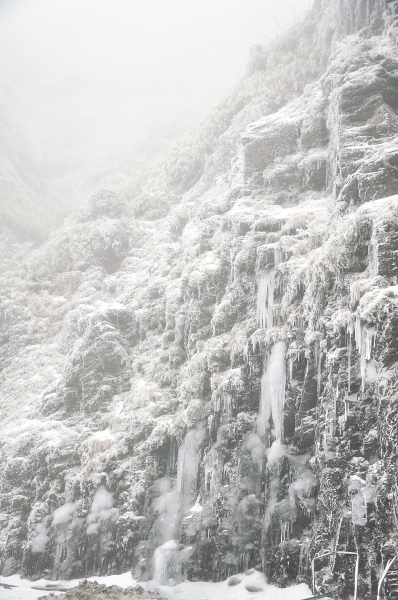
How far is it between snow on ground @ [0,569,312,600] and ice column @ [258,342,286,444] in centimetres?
484

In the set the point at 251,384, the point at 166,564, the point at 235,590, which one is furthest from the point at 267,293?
the point at 166,564

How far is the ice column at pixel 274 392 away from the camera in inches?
702

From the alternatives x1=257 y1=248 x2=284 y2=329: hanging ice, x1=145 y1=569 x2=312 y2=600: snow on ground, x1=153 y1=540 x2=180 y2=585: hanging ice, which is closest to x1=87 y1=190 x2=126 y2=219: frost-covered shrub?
x1=257 y1=248 x2=284 y2=329: hanging ice

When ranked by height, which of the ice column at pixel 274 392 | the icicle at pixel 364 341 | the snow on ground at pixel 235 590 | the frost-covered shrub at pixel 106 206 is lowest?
the snow on ground at pixel 235 590

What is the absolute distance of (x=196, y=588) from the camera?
16781mm

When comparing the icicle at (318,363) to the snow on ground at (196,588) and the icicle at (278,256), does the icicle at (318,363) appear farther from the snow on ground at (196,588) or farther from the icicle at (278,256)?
the snow on ground at (196,588)

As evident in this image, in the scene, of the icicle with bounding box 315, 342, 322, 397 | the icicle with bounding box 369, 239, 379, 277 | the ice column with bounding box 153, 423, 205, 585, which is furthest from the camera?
the ice column with bounding box 153, 423, 205, 585

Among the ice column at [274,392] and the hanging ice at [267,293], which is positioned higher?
the hanging ice at [267,293]

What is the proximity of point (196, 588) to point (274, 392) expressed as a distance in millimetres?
7680

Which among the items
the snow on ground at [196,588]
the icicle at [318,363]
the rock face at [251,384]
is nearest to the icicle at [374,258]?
the rock face at [251,384]

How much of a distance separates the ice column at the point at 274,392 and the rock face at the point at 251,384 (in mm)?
64

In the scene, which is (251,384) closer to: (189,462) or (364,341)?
(189,462)

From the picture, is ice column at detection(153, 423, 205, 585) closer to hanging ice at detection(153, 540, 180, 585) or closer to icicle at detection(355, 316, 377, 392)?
hanging ice at detection(153, 540, 180, 585)

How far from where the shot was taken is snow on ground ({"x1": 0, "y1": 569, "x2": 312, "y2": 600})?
48.7 ft
